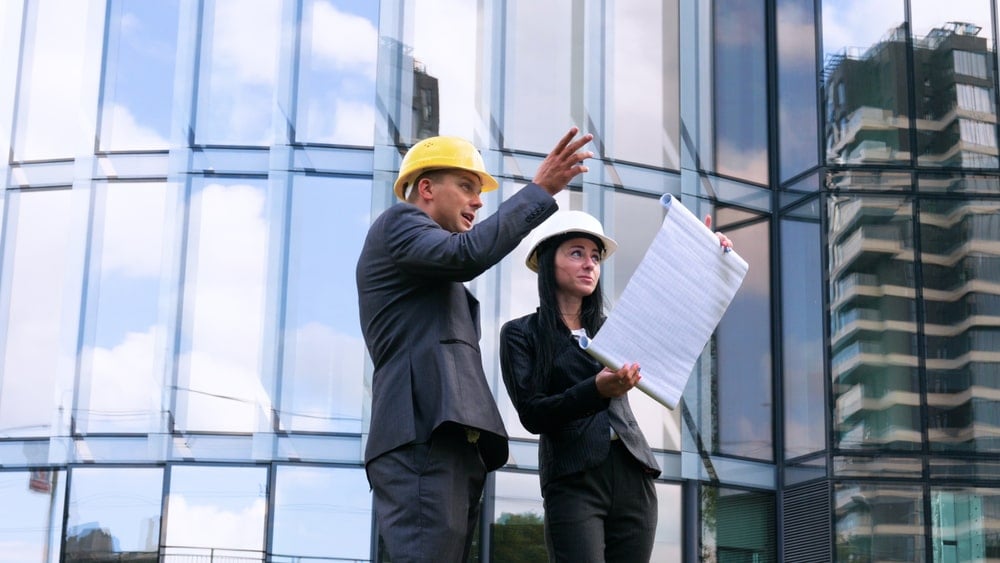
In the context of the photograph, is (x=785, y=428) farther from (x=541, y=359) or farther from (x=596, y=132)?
(x=541, y=359)

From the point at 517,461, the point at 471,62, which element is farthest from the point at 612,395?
the point at 471,62

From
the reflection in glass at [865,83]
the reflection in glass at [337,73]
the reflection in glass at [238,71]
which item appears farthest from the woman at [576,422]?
the reflection in glass at [865,83]

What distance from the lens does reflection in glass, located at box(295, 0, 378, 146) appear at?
1124cm

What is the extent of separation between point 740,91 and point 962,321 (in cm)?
285

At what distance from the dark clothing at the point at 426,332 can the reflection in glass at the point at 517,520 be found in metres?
7.20

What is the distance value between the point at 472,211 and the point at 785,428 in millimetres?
8366

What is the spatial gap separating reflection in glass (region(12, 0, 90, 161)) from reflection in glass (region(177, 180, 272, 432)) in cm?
139

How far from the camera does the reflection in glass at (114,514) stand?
35.1ft

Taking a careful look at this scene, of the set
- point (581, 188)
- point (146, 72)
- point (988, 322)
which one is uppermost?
point (146, 72)

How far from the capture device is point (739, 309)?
12078 millimetres

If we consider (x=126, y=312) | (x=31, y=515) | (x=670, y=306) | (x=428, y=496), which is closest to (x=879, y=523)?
(x=126, y=312)

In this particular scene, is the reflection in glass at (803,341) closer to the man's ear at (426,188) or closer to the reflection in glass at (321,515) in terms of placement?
the reflection in glass at (321,515)

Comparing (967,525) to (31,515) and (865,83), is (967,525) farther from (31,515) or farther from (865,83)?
(31,515)

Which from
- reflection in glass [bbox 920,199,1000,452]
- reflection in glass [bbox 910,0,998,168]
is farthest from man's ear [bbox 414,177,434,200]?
reflection in glass [bbox 910,0,998,168]
